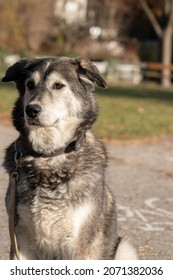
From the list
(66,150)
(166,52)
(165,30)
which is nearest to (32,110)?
(66,150)

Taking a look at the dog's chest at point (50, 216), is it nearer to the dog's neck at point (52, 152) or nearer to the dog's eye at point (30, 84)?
the dog's neck at point (52, 152)

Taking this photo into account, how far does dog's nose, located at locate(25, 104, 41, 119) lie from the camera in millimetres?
5277

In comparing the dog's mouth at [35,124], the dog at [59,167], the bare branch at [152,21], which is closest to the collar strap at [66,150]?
the dog at [59,167]

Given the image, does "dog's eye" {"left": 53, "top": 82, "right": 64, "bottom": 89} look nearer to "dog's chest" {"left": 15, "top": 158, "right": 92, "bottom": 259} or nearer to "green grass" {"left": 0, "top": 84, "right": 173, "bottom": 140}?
"dog's chest" {"left": 15, "top": 158, "right": 92, "bottom": 259}

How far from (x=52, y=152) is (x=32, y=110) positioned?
0.48 metres

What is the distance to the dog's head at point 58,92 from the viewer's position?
17.9ft

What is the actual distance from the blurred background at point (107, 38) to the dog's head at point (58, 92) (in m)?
19.5

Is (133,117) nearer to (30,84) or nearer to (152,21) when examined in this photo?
(30,84)

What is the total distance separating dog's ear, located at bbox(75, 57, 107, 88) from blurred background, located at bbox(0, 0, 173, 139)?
64.0 ft

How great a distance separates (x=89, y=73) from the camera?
5543mm

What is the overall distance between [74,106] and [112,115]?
46.5 feet

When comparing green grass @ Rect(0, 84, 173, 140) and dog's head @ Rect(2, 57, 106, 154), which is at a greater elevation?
dog's head @ Rect(2, 57, 106, 154)

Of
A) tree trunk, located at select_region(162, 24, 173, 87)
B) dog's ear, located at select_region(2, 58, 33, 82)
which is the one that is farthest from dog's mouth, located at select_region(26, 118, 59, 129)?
tree trunk, located at select_region(162, 24, 173, 87)

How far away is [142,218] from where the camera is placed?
27.9ft
